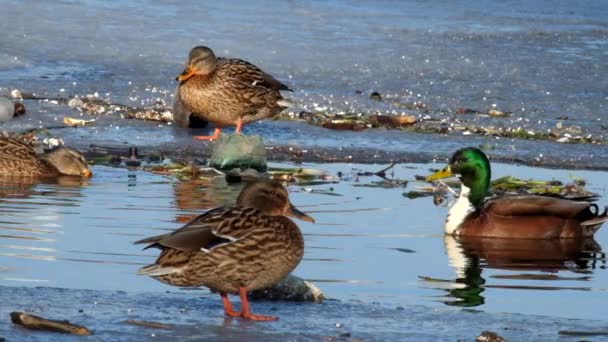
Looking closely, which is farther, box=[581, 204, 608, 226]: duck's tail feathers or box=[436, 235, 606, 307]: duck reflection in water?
box=[581, 204, 608, 226]: duck's tail feathers

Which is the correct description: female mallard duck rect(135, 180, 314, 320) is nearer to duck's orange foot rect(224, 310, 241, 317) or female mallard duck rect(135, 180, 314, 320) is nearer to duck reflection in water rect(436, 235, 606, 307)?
duck's orange foot rect(224, 310, 241, 317)

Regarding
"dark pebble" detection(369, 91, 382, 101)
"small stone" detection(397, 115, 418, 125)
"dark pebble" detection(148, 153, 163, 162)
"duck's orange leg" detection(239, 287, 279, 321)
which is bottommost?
"dark pebble" detection(148, 153, 163, 162)

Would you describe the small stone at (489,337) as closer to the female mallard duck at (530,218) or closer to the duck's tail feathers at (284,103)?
the female mallard duck at (530,218)

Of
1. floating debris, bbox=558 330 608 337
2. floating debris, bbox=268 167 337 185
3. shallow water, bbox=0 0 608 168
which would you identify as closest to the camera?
floating debris, bbox=558 330 608 337

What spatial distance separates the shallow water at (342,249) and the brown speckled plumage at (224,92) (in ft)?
7.47

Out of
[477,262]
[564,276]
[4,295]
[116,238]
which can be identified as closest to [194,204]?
[116,238]

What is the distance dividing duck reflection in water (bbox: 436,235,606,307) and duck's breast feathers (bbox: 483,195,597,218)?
0.20 m

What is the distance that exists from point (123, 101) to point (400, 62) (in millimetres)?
3760

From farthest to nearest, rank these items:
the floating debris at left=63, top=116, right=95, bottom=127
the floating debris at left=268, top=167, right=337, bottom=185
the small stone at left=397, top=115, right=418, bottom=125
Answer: the small stone at left=397, top=115, right=418, bottom=125 < the floating debris at left=63, top=116, right=95, bottom=127 < the floating debris at left=268, top=167, right=337, bottom=185

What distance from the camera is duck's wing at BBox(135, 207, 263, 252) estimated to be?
673cm

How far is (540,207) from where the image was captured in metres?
10.4

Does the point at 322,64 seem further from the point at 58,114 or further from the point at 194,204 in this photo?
the point at 194,204

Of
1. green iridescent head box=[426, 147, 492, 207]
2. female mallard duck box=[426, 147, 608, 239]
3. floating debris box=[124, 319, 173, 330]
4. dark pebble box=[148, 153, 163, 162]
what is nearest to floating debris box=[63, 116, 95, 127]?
dark pebble box=[148, 153, 163, 162]

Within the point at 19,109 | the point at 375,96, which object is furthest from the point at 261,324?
the point at 375,96
